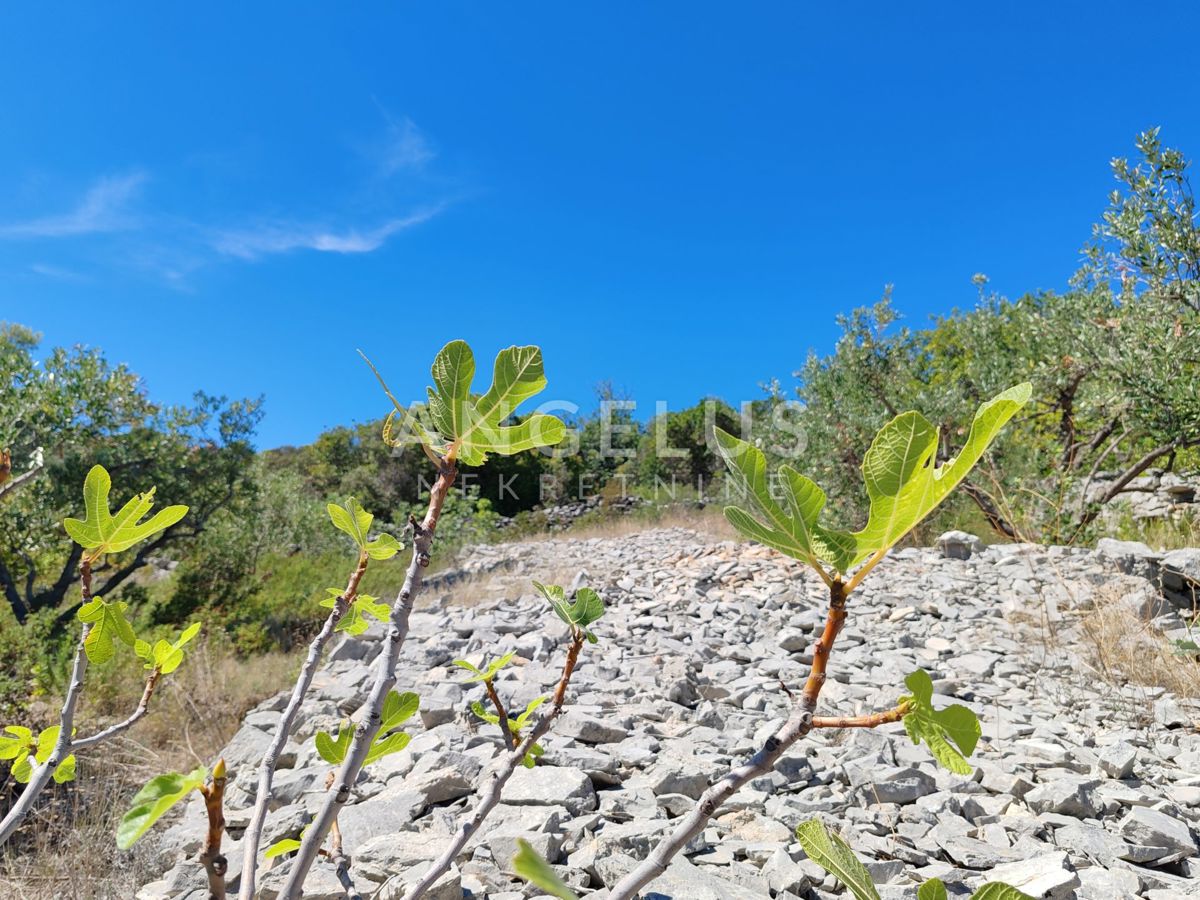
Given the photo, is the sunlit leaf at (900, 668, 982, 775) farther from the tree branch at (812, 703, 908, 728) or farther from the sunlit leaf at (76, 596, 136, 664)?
the sunlit leaf at (76, 596, 136, 664)

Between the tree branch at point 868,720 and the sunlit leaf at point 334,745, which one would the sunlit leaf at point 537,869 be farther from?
the sunlit leaf at point 334,745

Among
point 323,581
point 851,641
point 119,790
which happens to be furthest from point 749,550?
point 323,581

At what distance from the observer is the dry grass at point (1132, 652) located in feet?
12.0

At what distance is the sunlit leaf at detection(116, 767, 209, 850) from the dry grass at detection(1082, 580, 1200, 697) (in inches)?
176

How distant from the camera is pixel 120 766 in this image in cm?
364

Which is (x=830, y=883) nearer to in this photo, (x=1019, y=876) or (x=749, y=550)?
(x=1019, y=876)

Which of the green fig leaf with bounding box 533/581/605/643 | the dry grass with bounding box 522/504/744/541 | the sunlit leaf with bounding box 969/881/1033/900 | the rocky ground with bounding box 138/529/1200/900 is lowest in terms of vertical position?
the rocky ground with bounding box 138/529/1200/900

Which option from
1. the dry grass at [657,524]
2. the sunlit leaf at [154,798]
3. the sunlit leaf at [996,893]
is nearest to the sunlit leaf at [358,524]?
the sunlit leaf at [154,798]

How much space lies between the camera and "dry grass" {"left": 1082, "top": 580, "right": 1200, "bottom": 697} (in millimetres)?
3651

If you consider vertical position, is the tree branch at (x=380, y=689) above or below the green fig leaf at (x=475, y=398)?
below

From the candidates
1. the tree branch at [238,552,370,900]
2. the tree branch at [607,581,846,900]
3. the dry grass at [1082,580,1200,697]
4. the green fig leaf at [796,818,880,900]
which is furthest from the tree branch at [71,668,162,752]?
the dry grass at [1082,580,1200,697]

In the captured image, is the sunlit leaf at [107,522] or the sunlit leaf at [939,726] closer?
the sunlit leaf at [939,726]

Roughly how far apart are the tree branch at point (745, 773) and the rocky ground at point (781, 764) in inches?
48.5

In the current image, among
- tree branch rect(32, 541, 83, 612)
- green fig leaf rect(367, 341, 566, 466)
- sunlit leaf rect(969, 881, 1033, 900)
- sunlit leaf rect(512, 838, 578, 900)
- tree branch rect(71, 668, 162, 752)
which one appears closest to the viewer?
sunlit leaf rect(512, 838, 578, 900)
